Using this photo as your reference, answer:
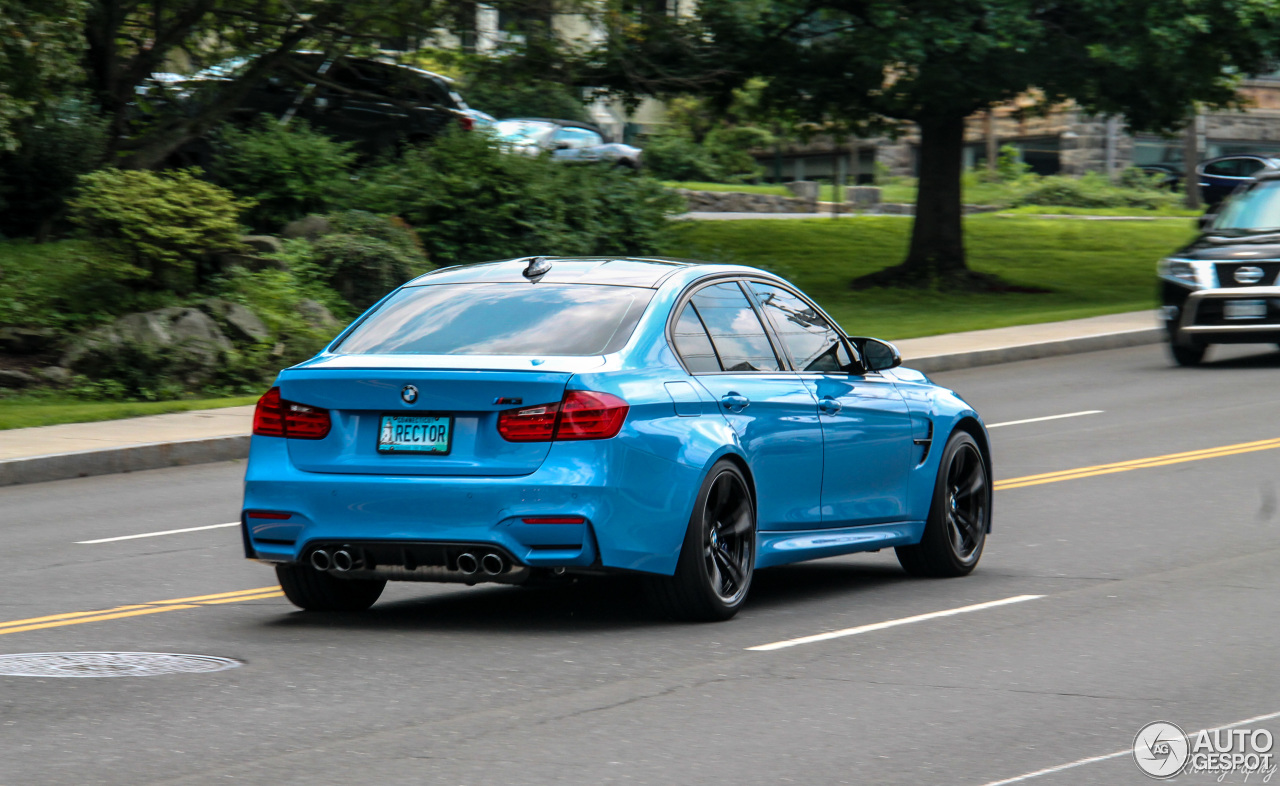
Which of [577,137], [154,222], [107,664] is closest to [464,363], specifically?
[107,664]

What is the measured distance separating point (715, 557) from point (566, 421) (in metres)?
0.99

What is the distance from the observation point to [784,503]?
818 cm

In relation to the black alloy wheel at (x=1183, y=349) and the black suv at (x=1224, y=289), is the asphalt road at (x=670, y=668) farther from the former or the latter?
the black alloy wheel at (x=1183, y=349)

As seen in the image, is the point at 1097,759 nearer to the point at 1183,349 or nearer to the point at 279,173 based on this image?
the point at 1183,349

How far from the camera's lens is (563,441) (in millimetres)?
7180

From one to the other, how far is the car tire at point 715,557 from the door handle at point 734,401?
24 cm

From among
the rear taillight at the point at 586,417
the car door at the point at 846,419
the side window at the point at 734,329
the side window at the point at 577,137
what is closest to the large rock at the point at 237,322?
the car door at the point at 846,419

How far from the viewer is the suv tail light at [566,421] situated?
283 inches

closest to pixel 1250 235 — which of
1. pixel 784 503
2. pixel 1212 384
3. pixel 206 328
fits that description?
pixel 1212 384

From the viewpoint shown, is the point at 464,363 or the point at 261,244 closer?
the point at 464,363

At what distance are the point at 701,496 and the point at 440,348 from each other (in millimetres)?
1251

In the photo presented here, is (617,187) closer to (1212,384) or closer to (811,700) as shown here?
(1212,384)

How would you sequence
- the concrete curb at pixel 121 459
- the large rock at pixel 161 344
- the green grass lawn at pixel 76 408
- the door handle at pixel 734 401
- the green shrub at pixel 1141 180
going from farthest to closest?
the green shrub at pixel 1141 180
the large rock at pixel 161 344
the green grass lawn at pixel 76 408
the concrete curb at pixel 121 459
the door handle at pixel 734 401

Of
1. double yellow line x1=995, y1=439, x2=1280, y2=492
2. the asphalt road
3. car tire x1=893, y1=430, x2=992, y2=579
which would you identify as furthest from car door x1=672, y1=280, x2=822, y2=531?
double yellow line x1=995, y1=439, x2=1280, y2=492
